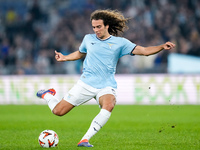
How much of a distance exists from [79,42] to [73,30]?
1.31m

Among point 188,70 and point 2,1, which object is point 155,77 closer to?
point 188,70

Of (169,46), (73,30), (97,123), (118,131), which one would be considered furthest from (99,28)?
(73,30)

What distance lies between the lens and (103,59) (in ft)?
24.0

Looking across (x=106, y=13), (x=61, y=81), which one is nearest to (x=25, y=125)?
(x=106, y=13)

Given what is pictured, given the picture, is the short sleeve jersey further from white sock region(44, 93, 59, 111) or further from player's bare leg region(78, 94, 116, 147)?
white sock region(44, 93, 59, 111)

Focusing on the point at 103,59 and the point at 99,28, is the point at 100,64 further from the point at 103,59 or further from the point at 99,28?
the point at 99,28

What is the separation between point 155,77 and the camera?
18.2 m

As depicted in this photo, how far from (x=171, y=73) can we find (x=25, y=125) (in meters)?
8.58

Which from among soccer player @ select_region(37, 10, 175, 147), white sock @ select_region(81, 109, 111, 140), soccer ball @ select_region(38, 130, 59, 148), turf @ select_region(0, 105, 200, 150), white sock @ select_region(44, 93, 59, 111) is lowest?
turf @ select_region(0, 105, 200, 150)

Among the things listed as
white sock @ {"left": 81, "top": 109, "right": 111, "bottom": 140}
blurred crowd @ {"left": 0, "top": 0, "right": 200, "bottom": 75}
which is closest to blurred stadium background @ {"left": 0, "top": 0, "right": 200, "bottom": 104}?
blurred crowd @ {"left": 0, "top": 0, "right": 200, "bottom": 75}

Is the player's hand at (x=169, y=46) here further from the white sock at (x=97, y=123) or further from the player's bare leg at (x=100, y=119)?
the white sock at (x=97, y=123)

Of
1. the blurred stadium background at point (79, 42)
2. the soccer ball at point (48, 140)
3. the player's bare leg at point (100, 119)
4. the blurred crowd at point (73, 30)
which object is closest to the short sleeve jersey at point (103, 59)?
the player's bare leg at point (100, 119)

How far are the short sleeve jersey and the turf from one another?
1.10 meters

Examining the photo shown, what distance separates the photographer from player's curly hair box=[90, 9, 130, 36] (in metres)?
7.45
